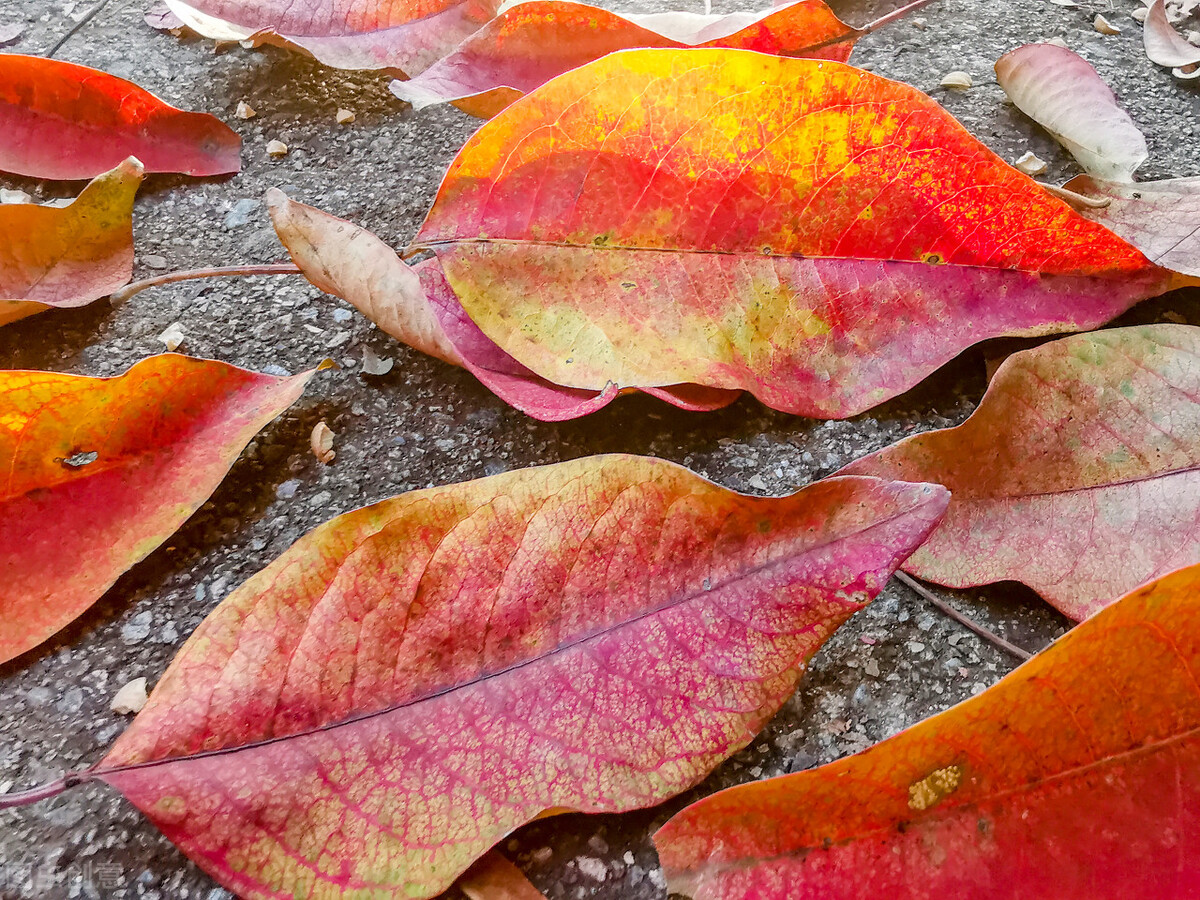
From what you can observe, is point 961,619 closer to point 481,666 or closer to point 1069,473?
point 1069,473

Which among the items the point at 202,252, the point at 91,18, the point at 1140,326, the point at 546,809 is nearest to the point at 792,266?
the point at 1140,326

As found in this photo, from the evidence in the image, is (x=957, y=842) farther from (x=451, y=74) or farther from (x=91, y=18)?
(x=91, y=18)

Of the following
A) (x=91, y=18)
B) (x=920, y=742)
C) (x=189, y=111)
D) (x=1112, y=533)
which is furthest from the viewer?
(x=91, y=18)

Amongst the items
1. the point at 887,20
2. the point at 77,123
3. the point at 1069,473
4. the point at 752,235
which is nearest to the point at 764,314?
the point at 752,235

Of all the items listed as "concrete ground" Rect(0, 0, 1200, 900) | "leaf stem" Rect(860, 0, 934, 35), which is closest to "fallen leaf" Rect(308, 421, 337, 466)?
"concrete ground" Rect(0, 0, 1200, 900)

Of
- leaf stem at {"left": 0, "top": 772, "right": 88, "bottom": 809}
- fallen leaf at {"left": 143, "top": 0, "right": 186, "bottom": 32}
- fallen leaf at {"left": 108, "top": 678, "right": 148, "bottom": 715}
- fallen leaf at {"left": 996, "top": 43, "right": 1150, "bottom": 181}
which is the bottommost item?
fallen leaf at {"left": 108, "top": 678, "right": 148, "bottom": 715}

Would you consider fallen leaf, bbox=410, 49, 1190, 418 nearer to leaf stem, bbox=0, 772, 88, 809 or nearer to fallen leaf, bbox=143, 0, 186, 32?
leaf stem, bbox=0, 772, 88, 809
